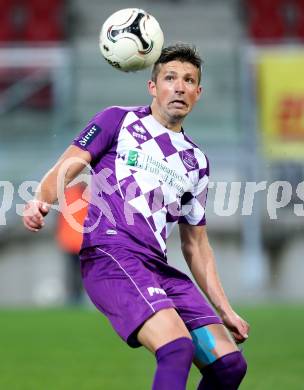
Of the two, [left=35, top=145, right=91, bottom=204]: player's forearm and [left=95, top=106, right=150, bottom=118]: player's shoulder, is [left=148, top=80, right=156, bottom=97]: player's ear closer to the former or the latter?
[left=95, top=106, right=150, bottom=118]: player's shoulder

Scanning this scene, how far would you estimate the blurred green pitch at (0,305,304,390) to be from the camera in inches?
281

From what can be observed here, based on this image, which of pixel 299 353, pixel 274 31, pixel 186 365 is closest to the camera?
pixel 186 365

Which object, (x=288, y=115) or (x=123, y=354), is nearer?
(x=123, y=354)

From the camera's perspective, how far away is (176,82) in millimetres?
5113

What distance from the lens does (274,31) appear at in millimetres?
18719

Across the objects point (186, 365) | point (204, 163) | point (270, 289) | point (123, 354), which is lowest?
point (270, 289)

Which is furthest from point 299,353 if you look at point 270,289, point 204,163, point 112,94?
point 112,94

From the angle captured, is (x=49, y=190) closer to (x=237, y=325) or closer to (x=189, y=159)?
(x=189, y=159)

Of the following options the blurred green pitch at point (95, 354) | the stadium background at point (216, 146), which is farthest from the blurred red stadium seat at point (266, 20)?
the blurred green pitch at point (95, 354)

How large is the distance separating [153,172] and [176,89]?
0.41 metres

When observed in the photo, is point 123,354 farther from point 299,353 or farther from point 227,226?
point 227,226

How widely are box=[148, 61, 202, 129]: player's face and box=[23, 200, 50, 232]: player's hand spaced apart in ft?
2.80

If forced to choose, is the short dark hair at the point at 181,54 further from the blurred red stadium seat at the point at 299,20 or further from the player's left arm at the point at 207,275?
the blurred red stadium seat at the point at 299,20

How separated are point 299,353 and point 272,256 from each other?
707 centimetres
